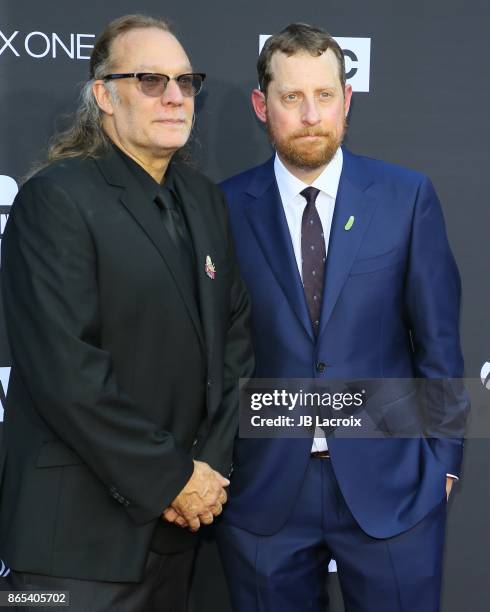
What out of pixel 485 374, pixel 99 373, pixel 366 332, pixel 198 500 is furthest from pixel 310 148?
pixel 485 374

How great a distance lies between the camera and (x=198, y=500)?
238 cm

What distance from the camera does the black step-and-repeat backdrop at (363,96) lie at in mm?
3182

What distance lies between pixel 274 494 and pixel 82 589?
0.62 m

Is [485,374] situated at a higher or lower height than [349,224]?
lower

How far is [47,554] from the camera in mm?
2322

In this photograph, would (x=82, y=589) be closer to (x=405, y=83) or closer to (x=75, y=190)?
(x=75, y=190)

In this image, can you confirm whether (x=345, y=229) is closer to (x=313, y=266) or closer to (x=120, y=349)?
(x=313, y=266)

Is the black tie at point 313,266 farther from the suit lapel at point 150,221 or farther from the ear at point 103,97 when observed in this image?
the ear at point 103,97

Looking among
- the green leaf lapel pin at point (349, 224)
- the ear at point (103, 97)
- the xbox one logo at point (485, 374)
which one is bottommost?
the xbox one logo at point (485, 374)

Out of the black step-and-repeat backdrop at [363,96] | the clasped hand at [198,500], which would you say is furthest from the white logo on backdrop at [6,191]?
the clasped hand at [198,500]

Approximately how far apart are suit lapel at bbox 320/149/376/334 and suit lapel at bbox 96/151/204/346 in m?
0.41

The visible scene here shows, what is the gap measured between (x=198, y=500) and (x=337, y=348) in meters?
0.59

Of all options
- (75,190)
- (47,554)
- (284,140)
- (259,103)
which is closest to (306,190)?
(284,140)

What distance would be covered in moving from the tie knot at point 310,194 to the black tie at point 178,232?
0.40 m
